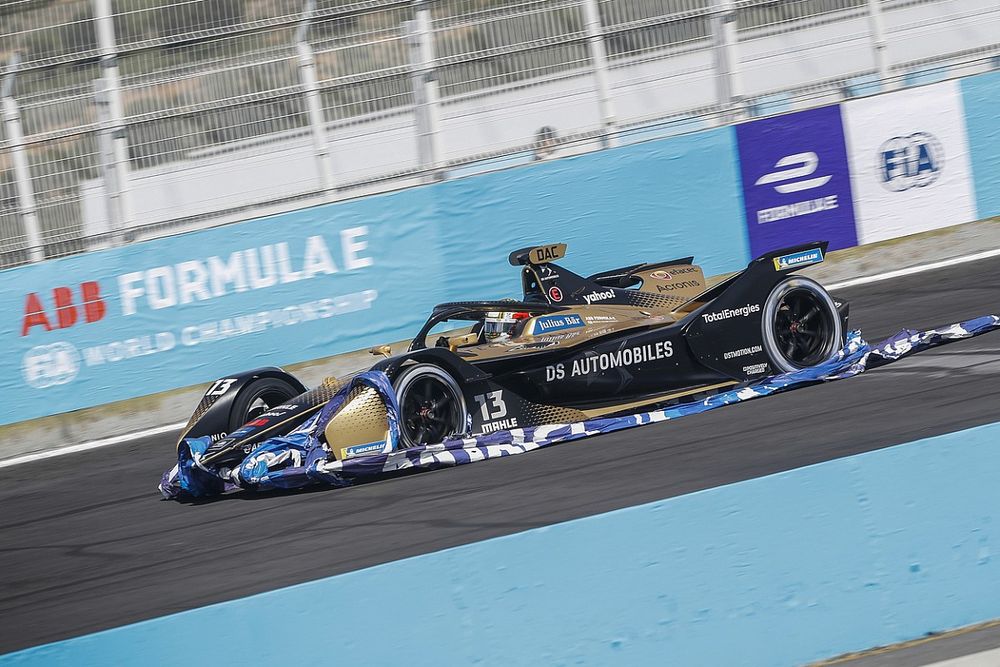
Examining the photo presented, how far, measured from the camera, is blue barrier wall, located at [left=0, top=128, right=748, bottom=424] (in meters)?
10.6

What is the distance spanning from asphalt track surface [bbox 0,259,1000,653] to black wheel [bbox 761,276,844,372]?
271 millimetres

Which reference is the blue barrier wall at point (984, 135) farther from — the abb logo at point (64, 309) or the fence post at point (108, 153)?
the abb logo at point (64, 309)

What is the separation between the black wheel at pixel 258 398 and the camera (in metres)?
7.85

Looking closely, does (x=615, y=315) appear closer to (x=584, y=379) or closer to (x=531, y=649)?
(x=584, y=379)

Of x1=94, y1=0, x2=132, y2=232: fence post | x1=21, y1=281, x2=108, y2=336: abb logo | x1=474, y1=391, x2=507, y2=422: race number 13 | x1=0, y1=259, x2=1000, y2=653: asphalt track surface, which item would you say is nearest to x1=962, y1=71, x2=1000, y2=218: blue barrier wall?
x1=0, y1=259, x2=1000, y2=653: asphalt track surface

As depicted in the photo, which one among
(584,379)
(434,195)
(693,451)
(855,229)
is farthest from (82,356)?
(855,229)

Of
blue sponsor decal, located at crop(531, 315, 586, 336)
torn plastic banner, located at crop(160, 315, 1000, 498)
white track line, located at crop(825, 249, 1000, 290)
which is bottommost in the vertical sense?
torn plastic banner, located at crop(160, 315, 1000, 498)

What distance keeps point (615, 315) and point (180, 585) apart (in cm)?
327

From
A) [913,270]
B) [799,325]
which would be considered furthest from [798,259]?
[913,270]

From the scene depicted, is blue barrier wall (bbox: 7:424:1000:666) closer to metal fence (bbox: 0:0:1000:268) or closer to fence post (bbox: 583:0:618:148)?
metal fence (bbox: 0:0:1000:268)

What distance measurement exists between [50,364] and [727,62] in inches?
276

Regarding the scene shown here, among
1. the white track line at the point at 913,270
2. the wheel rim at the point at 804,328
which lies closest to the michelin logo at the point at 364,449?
the wheel rim at the point at 804,328

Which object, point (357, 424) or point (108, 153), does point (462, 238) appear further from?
point (357, 424)

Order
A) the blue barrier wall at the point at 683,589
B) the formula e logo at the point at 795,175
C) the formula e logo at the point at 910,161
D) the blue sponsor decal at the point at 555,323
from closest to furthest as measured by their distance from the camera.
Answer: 1. the blue barrier wall at the point at 683,589
2. the blue sponsor decal at the point at 555,323
3. the formula e logo at the point at 795,175
4. the formula e logo at the point at 910,161
